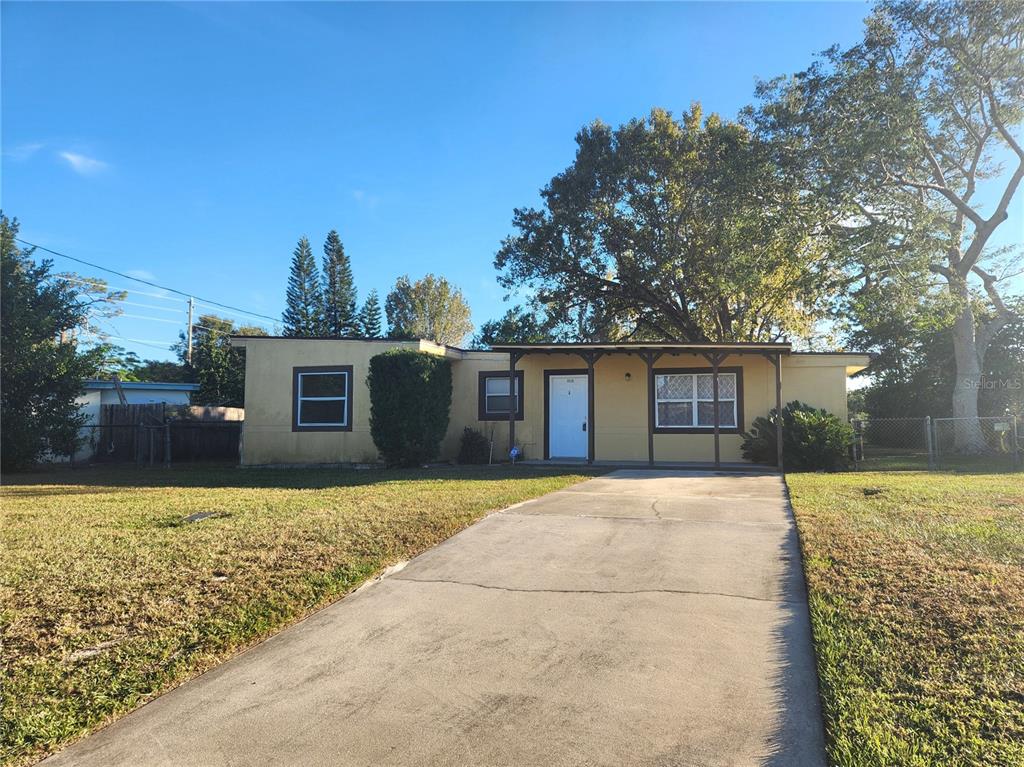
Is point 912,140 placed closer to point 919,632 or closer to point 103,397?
point 919,632

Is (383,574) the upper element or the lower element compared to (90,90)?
lower

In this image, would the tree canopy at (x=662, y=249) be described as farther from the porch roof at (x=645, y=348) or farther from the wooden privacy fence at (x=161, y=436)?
the wooden privacy fence at (x=161, y=436)

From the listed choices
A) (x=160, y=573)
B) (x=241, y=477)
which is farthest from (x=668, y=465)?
(x=160, y=573)

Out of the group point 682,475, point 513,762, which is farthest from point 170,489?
point 513,762

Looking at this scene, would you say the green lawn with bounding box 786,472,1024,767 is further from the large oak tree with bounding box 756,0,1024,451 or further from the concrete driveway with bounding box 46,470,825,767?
the large oak tree with bounding box 756,0,1024,451

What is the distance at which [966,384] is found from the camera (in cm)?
1850

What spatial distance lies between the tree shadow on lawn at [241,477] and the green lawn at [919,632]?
6408 mm

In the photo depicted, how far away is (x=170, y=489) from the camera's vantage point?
1070 cm

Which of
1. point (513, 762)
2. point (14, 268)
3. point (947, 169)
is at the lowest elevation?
point (513, 762)

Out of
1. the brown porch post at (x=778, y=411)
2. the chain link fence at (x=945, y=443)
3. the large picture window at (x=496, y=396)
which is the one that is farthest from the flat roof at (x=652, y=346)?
the chain link fence at (x=945, y=443)

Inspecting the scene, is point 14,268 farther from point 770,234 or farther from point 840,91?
point 840,91

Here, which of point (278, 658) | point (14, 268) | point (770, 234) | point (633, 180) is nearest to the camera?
point (278, 658)

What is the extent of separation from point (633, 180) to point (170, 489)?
62.5 ft

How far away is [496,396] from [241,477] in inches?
242
